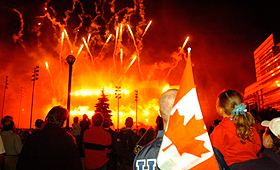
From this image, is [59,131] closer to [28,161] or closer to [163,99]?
[28,161]

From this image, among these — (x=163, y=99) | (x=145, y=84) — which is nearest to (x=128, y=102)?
(x=145, y=84)

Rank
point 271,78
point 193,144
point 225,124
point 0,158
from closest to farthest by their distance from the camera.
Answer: point 193,144 < point 225,124 < point 0,158 < point 271,78

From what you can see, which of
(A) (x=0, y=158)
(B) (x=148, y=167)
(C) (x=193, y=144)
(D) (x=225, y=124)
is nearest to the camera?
(C) (x=193, y=144)

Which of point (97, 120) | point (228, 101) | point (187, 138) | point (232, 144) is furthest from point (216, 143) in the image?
point (97, 120)

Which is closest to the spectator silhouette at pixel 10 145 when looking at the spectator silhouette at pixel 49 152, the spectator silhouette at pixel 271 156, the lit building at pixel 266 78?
the spectator silhouette at pixel 49 152

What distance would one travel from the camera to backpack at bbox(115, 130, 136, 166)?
6.16m

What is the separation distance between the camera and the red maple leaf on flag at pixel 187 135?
5.89 ft

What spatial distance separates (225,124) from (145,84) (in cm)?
5911

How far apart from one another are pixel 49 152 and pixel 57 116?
1.93 ft

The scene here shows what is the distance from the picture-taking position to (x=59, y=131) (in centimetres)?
348

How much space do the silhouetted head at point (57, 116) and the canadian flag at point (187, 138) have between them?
2.32m

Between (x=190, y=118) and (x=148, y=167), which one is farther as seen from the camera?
(x=148, y=167)

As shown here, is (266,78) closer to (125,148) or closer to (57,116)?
(125,148)

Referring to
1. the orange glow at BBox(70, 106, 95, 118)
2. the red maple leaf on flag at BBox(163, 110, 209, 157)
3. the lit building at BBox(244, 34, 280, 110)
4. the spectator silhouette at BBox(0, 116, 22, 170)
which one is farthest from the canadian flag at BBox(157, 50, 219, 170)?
the lit building at BBox(244, 34, 280, 110)
